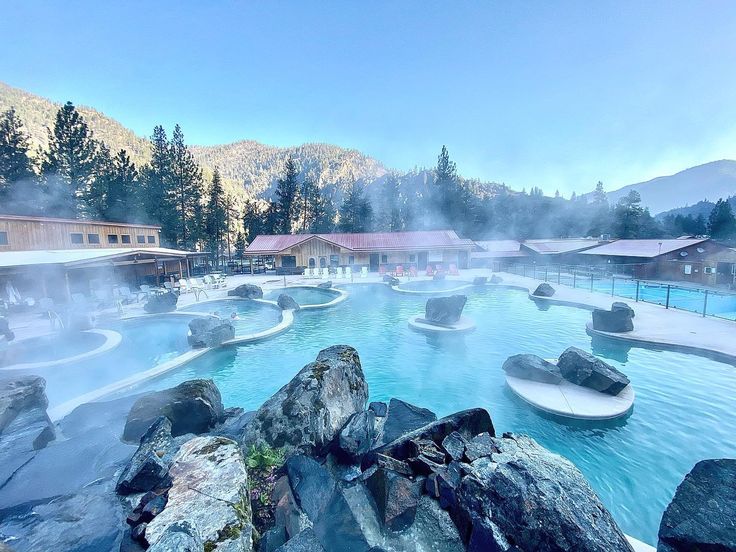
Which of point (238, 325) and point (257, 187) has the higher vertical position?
point (257, 187)

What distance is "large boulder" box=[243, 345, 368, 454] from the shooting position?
3916mm

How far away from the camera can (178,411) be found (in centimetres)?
500

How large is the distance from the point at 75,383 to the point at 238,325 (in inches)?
212

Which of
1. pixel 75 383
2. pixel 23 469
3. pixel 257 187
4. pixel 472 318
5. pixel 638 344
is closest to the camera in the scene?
pixel 23 469

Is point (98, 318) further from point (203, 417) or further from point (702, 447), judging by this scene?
point (702, 447)

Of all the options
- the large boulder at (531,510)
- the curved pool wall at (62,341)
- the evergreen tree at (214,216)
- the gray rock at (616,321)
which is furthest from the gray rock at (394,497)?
the evergreen tree at (214,216)

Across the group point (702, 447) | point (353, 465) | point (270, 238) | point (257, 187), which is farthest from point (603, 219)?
point (257, 187)

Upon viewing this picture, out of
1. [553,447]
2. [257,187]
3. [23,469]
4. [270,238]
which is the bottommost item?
[553,447]

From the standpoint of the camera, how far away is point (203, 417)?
511cm

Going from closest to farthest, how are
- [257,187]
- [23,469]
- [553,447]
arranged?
[23,469], [553,447], [257,187]

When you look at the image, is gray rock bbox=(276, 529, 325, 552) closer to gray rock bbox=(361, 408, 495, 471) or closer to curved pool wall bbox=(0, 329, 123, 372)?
gray rock bbox=(361, 408, 495, 471)

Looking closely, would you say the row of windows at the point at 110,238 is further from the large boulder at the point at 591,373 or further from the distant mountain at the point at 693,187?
the distant mountain at the point at 693,187

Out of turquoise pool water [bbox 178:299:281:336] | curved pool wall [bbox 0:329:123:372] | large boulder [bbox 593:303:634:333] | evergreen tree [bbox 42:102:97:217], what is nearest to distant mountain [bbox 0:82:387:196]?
evergreen tree [bbox 42:102:97:217]

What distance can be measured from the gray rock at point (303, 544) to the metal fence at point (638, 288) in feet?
53.1
